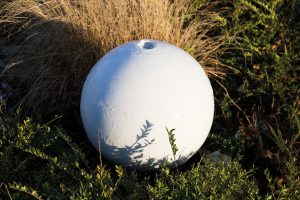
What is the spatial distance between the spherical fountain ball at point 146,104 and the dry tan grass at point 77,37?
0.68 m

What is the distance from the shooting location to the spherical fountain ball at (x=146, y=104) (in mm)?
2428

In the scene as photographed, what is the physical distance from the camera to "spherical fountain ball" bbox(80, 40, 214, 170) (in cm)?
243

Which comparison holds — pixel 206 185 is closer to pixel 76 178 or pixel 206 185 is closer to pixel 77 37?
pixel 76 178

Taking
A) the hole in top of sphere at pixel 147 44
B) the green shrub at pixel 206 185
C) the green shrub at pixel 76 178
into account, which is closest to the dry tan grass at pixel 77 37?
the green shrub at pixel 76 178

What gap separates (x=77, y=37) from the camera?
129 inches

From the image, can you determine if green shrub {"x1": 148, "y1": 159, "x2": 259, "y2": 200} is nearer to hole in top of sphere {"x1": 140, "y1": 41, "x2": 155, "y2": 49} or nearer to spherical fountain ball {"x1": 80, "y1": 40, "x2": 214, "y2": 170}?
spherical fountain ball {"x1": 80, "y1": 40, "x2": 214, "y2": 170}

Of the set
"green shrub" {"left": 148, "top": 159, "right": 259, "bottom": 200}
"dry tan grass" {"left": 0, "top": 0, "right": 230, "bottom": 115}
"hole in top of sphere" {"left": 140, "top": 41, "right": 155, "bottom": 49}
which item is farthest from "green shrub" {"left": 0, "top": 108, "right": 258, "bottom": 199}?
"hole in top of sphere" {"left": 140, "top": 41, "right": 155, "bottom": 49}

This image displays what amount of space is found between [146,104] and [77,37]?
110 cm

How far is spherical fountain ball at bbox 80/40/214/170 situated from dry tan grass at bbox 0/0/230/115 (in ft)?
2.23

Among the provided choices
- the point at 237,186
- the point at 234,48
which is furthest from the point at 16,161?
the point at 234,48

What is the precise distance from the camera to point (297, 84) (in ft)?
11.1

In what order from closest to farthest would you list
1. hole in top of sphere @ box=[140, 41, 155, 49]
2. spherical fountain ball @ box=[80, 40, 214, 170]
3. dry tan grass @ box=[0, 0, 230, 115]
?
1. spherical fountain ball @ box=[80, 40, 214, 170]
2. hole in top of sphere @ box=[140, 41, 155, 49]
3. dry tan grass @ box=[0, 0, 230, 115]

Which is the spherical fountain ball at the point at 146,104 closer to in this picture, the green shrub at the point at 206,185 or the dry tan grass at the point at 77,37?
the green shrub at the point at 206,185

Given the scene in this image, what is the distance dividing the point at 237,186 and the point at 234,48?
4.77ft
